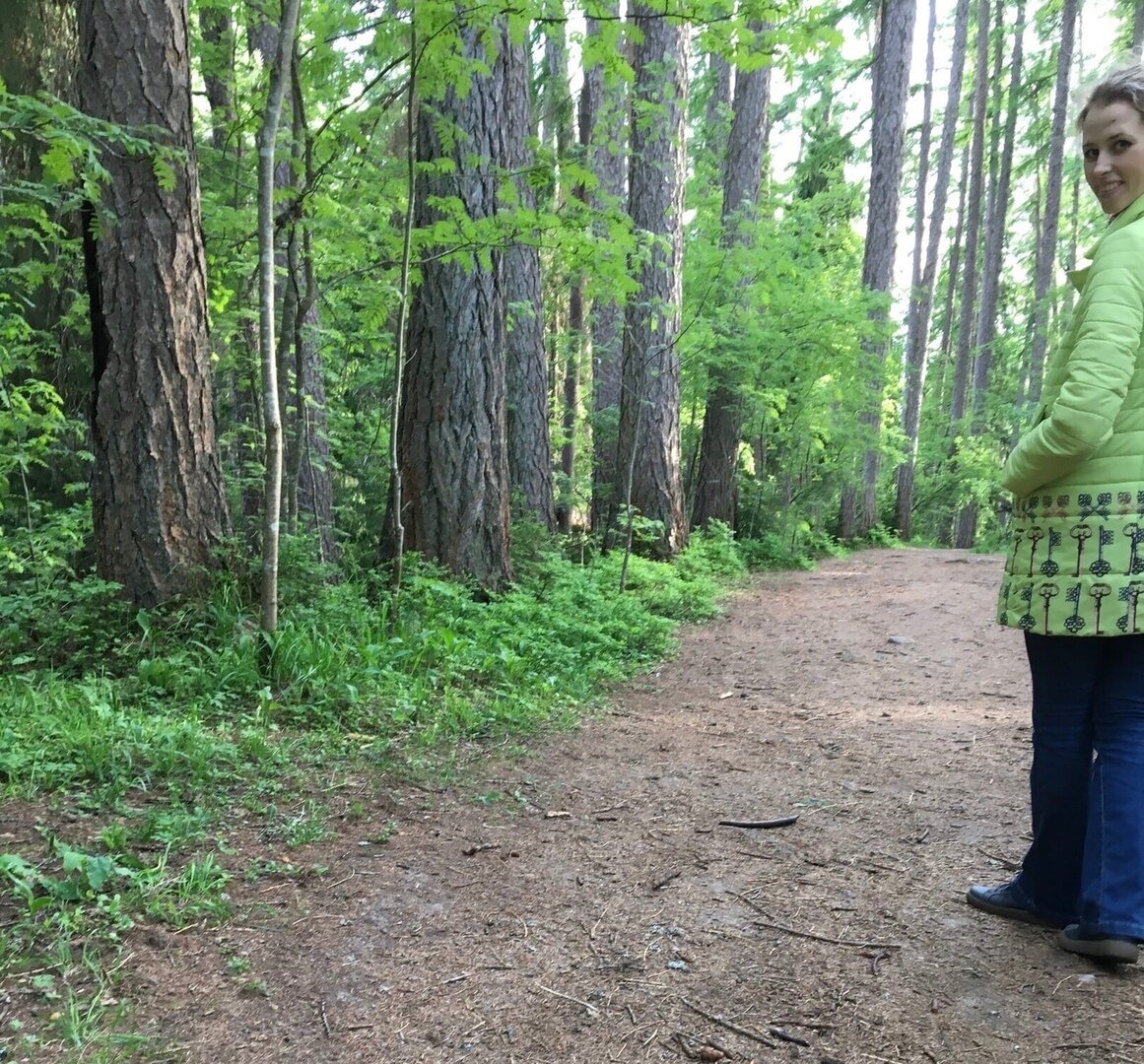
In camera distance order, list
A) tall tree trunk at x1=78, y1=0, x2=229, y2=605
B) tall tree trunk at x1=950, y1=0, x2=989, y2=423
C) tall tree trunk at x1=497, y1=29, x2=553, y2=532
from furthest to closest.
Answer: tall tree trunk at x1=950, y1=0, x2=989, y2=423, tall tree trunk at x1=497, y1=29, x2=553, y2=532, tall tree trunk at x1=78, y1=0, x2=229, y2=605

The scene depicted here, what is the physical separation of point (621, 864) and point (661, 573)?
542cm

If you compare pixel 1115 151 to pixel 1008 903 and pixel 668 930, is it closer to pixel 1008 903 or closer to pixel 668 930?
pixel 1008 903

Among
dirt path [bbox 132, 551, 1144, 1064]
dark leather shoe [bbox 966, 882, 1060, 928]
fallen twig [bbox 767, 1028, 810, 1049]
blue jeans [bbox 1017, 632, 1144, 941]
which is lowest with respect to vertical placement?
dirt path [bbox 132, 551, 1144, 1064]

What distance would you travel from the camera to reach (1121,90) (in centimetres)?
208

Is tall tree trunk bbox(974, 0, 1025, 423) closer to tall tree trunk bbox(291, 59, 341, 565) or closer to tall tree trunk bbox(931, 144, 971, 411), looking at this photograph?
tall tree trunk bbox(931, 144, 971, 411)

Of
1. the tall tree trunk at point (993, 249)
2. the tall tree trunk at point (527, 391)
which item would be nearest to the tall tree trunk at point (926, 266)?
the tall tree trunk at point (993, 249)

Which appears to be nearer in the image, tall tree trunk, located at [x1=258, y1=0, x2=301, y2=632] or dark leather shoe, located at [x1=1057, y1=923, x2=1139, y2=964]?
dark leather shoe, located at [x1=1057, y1=923, x2=1139, y2=964]

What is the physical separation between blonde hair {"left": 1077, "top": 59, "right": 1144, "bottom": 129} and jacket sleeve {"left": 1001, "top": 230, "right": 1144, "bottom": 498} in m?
0.32

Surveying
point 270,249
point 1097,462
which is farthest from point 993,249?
point 1097,462

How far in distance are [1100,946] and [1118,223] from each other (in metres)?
1.83

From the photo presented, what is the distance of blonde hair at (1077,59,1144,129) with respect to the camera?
205cm

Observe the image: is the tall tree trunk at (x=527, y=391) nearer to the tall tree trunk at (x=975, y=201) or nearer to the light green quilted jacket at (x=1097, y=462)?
the light green quilted jacket at (x=1097, y=462)

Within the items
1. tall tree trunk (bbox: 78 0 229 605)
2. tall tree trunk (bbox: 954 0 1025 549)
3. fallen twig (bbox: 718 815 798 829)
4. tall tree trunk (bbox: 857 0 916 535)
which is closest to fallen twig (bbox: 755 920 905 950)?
fallen twig (bbox: 718 815 798 829)

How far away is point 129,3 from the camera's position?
435 centimetres
